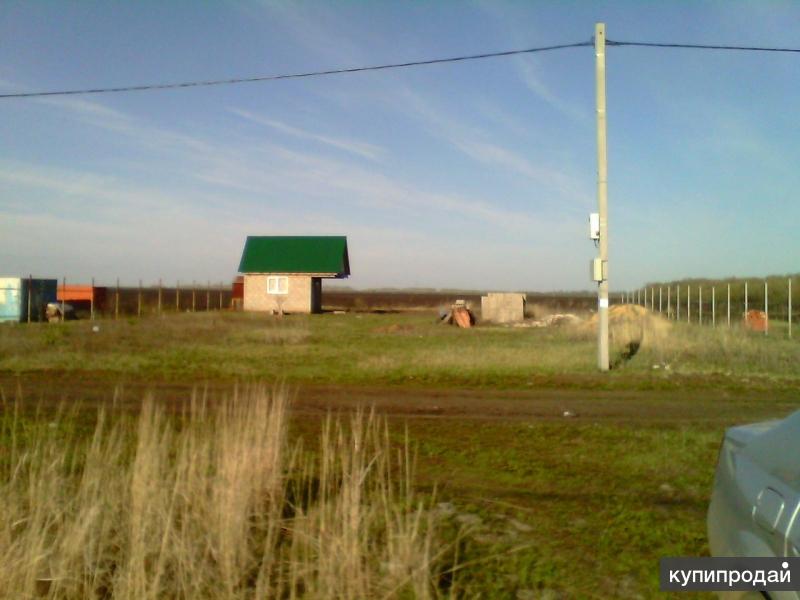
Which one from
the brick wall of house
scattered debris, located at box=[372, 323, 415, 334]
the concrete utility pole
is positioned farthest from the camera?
the brick wall of house

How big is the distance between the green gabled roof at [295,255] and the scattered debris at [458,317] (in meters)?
9.61

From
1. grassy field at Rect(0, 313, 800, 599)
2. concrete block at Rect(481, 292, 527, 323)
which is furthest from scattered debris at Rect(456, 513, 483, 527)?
concrete block at Rect(481, 292, 527, 323)

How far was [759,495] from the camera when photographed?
3.03 metres

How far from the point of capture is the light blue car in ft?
8.98

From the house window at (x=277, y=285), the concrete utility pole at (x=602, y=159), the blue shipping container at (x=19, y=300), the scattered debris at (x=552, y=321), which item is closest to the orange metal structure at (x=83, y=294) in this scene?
the blue shipping container at (x=19, y=300)

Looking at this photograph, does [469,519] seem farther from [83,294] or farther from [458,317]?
[83,294]

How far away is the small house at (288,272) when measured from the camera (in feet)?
143

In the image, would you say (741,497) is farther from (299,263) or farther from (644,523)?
(299,263)

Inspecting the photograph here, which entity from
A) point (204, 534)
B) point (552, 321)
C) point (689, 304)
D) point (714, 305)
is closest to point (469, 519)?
point (204, 534)

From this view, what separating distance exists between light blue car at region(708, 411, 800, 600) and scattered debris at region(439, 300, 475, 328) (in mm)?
30669

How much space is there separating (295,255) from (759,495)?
4292 centimetres

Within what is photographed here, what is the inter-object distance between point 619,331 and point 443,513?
1722 centimetres

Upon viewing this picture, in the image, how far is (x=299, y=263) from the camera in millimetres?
44312

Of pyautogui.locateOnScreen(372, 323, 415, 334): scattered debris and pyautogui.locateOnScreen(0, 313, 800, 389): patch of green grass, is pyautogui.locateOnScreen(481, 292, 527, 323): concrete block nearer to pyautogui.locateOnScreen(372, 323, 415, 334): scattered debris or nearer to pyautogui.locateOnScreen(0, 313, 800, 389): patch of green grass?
pyautogui.locateOnScreen(372, 323, 415, 334): scattered debris
